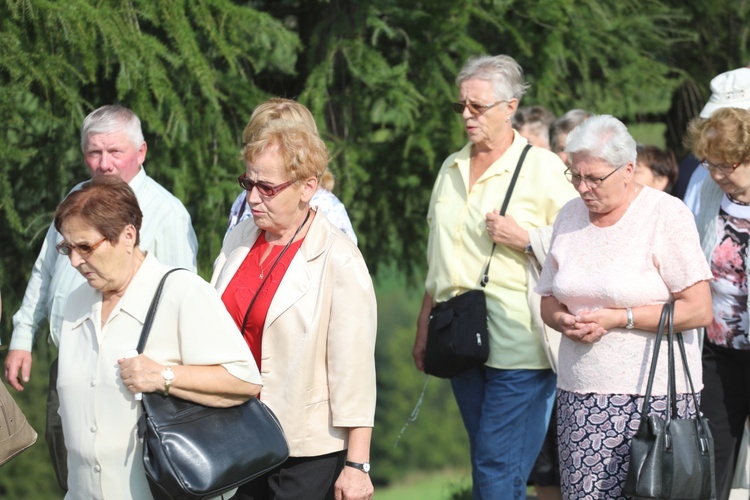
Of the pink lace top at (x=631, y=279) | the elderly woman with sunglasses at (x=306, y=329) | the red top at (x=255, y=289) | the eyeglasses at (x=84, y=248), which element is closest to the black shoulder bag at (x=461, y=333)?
the pink lace top at (x=631, y=279)

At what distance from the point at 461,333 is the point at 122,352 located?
1.73m

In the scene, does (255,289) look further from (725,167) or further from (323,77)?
(323,77)

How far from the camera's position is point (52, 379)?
4363 mm

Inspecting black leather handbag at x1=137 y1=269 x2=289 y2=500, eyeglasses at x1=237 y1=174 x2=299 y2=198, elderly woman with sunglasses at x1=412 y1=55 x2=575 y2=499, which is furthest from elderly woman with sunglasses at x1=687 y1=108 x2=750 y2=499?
black leather handbag at x1=137 y1=269 x2=289 y2=500

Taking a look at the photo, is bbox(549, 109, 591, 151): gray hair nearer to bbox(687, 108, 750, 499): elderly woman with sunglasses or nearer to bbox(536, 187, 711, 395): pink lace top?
bbox(687, 108, 750, 499): elderly woman with sunglasses

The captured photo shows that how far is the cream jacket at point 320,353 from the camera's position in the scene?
3139 mm

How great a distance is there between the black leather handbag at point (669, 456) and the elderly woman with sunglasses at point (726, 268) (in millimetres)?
722

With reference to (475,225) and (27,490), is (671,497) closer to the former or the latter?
(475,225)

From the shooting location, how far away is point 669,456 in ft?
10.9

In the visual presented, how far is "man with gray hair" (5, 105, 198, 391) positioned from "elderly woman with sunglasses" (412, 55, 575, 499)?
3.65 ft

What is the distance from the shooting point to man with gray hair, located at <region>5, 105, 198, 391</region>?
4.11 m

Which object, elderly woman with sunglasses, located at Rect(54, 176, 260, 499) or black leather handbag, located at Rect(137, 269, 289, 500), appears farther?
elderly woman with sunglasses, located at Rect(54, 176, 260, 499)

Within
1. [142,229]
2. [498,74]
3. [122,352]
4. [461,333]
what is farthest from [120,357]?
[498,74]

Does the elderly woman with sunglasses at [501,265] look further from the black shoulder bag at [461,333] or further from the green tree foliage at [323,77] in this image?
the green tree foliage at [323,77]
